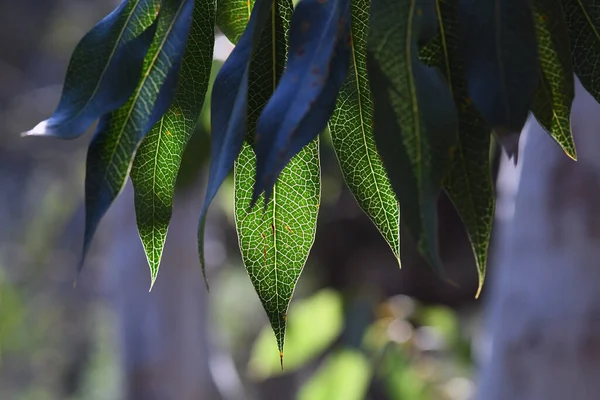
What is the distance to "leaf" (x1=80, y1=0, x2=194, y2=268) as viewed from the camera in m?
0.62

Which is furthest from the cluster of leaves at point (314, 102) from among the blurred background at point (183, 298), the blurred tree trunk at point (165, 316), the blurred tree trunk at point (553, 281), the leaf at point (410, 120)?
the blurred tree trunk at point (165, 316)

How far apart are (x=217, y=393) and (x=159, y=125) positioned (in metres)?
1.86

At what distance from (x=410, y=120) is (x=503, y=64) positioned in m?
0.07

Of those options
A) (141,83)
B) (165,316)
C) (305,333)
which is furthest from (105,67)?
(165,316)

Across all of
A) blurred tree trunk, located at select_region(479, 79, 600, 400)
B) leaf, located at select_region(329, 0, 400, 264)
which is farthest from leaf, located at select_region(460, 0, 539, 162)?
blurred tree trunk, located at select_region(479, 79, 600, 400)

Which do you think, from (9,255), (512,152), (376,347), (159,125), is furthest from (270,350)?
(9,255)

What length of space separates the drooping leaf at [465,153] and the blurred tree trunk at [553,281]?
88 centimetres

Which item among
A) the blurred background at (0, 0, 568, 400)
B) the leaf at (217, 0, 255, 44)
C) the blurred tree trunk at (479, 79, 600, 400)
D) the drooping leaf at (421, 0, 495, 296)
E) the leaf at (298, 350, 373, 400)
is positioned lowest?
the blurred background at (0, 0, 568, 400)

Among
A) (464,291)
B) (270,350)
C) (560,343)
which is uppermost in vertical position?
(560,343)

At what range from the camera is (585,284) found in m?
1.44

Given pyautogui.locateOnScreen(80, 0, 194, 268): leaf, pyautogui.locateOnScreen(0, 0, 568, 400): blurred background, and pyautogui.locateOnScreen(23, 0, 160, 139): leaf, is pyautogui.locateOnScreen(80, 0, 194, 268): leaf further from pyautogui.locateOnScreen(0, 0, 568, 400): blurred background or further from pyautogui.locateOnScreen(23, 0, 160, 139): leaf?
pyautogui.locateOnScreen(0, 0, 568, 400): blurred background

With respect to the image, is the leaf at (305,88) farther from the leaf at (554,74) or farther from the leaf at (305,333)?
the leaf at (305,333)

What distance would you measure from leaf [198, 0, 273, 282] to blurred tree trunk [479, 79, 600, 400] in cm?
97

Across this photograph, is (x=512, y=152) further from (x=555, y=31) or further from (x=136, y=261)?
(x=136, y=261)
